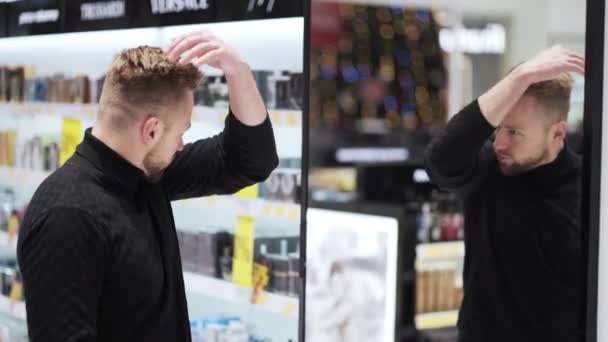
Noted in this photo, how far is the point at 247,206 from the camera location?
3199 mm

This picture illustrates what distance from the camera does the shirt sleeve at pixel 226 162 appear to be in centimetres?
277

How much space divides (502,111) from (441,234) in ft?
4.58

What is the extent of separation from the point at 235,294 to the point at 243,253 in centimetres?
15

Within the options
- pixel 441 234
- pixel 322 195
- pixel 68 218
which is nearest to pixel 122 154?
pixel 68 218

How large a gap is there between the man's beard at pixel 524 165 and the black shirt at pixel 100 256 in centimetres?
98

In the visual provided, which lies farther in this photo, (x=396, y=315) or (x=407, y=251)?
(x=407, y=251)

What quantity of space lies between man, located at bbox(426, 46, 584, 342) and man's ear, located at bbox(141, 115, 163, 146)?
84 cm

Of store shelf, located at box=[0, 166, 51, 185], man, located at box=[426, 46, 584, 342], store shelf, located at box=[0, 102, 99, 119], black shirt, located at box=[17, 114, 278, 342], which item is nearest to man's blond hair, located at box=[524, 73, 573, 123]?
man, located at box=[426, 46, 584, 342]

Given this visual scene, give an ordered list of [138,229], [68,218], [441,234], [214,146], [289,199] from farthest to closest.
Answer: [441,234]
[289,199]
[214,146]
[138,229]
[68,218]

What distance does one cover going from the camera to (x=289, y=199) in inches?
120

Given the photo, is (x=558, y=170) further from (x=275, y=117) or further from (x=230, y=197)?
(x=230, y=197)

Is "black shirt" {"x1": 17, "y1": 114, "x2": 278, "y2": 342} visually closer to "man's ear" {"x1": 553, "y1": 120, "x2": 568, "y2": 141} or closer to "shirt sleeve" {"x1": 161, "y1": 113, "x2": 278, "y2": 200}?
"shirt sleeve" {"x1": 161, "y1": 113, "x2": 278, "y2": 200}

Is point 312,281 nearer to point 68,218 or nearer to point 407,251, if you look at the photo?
point 407,251

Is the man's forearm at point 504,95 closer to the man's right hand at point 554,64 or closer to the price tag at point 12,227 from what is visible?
the man's right hand at point 554,64
